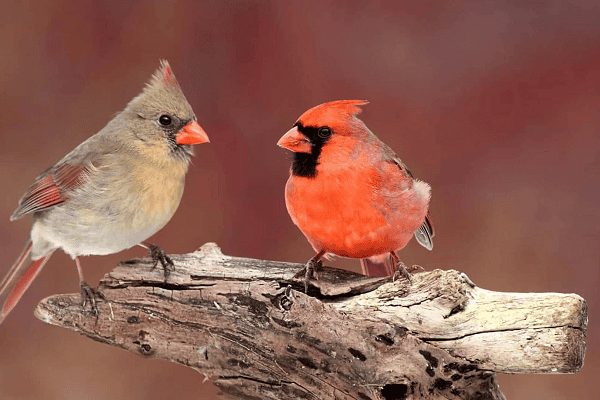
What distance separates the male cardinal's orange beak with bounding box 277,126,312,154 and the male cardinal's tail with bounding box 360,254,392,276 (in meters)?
0.50

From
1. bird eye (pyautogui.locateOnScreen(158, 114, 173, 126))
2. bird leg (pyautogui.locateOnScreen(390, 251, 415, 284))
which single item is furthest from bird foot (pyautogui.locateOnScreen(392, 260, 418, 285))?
bird eye (pyautogui.locateOnScreen(158, 114, 173, 126))

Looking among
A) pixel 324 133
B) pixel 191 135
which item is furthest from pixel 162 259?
pixel 324 133

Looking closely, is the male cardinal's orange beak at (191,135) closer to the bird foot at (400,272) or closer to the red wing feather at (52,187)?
the red wing feather at (52,187)

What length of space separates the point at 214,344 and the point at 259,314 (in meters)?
0.20

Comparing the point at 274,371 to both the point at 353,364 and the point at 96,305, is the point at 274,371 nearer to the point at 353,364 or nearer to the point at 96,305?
the point at 353,364

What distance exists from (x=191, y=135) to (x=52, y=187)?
491 mm

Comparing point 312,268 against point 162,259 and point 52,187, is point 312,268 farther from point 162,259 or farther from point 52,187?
point 52,187

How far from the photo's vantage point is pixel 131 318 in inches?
84.9

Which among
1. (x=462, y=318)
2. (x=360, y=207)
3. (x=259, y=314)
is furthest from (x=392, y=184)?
(x=259, y=314)

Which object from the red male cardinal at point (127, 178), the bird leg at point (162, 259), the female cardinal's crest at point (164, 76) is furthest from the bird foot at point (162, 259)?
the female cardinal's crest at point (164, 76)

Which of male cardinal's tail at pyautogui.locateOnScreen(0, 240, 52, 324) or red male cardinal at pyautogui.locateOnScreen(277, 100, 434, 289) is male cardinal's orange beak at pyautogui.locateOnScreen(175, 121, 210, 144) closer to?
red male cardinal at pyautogui.locateOnScreen(277, 100, 434, 289)

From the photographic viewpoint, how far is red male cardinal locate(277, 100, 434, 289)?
1.90 meters

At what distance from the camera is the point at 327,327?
196 centimetres

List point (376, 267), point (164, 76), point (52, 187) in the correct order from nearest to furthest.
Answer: point (164, 76) → point (52, 187) → point (376, 267)
